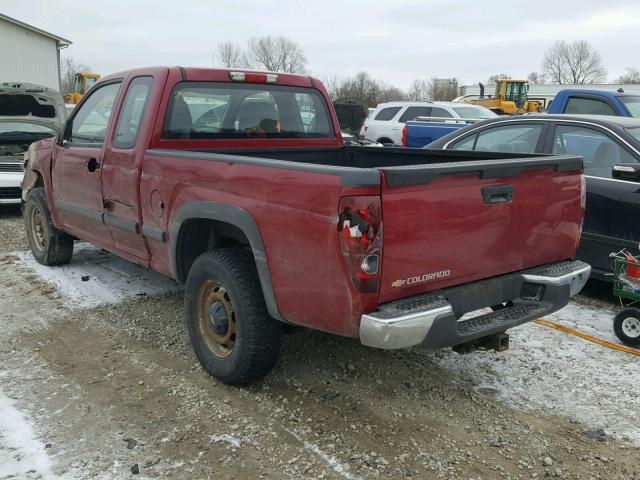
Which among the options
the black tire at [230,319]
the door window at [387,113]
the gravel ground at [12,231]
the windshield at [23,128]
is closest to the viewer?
the black tire at [230,319]

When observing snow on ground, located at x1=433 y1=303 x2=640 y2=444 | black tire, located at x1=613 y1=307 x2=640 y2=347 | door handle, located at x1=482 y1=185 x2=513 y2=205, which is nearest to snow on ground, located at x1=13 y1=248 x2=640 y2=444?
snow on ground, located at x1=433 y1=303 x2=640 y2=444

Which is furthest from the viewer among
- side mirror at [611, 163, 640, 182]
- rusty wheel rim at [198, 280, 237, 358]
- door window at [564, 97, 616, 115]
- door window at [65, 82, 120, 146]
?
door window at [564, 97, 616, 115]

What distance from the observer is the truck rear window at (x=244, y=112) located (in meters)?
4.40

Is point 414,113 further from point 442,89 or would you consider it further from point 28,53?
point 442,89

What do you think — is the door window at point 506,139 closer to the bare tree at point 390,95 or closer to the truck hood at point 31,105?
the truck hood at point 31,105

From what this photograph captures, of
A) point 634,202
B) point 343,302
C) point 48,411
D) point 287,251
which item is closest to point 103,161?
point 48,411

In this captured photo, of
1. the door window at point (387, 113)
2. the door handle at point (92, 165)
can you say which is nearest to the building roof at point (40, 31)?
the door window at point (387, 113)

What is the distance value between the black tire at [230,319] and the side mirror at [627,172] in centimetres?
307

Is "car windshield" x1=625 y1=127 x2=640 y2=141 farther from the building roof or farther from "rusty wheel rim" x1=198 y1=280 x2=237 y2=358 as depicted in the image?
the building roof

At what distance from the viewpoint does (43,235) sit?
20.8 ft

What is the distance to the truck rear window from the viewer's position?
440cm

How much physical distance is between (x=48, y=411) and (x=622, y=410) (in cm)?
335

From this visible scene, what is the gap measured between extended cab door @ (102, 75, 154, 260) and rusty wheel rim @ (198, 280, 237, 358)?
31.3 inches

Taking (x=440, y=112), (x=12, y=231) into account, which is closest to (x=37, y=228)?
(x=12, y=231)
